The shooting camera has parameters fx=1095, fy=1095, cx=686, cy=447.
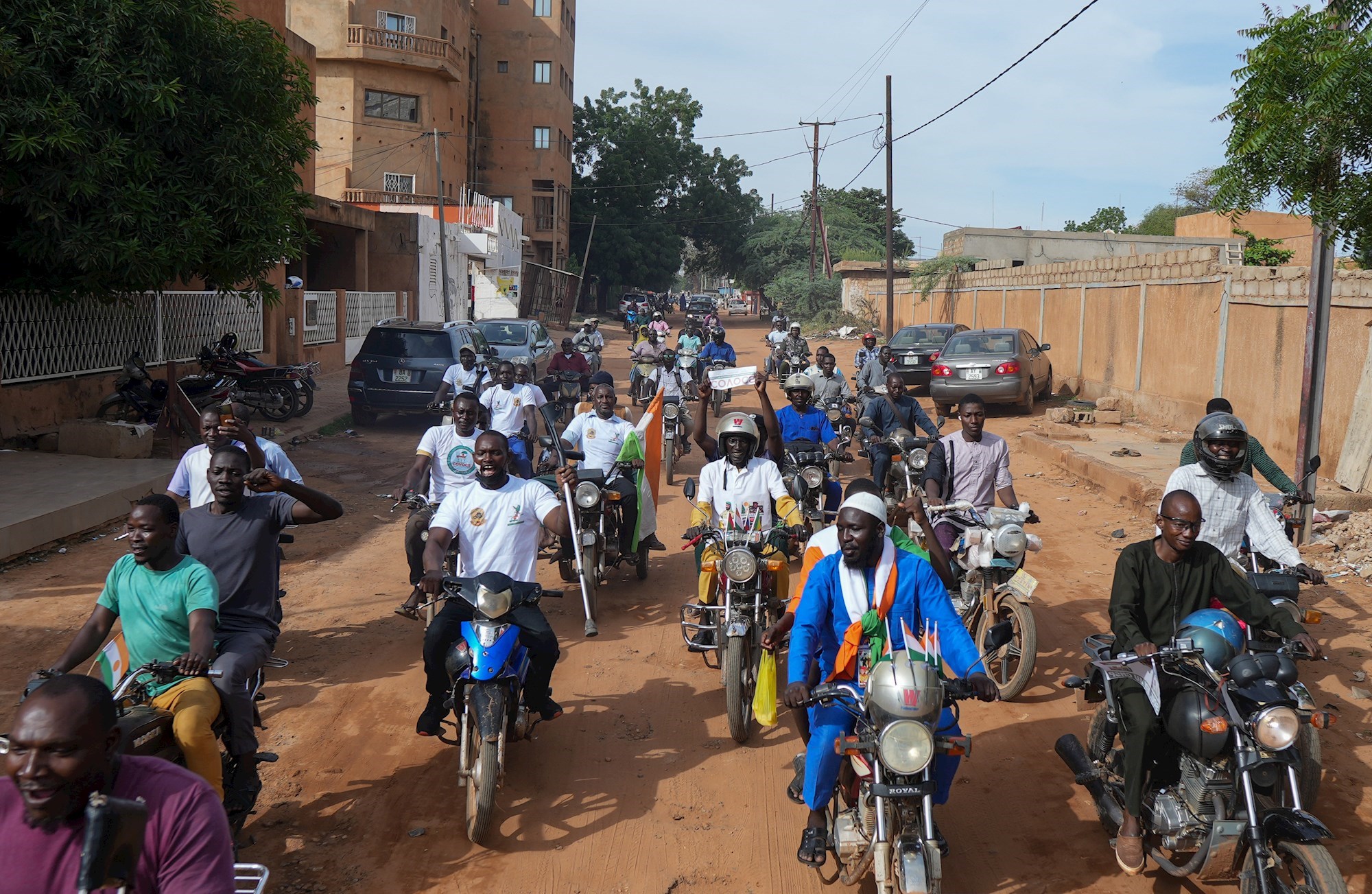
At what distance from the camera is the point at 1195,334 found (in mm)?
16078

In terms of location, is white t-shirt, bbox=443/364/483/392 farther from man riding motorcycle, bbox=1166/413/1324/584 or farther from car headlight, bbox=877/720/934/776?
car headlight, bbox=877/720/934/776

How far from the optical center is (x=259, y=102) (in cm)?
1429

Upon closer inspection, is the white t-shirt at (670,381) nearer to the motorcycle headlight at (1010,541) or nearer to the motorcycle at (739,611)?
the motorcycle at (739,611)

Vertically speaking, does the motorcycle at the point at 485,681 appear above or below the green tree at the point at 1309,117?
below

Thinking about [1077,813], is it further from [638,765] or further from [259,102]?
[259,102]

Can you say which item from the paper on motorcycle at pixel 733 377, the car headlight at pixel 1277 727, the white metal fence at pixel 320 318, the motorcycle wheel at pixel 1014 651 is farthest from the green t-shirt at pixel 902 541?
the white metal fence at pixel 320 318

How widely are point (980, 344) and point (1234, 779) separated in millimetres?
17517

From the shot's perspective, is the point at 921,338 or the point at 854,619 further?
the point at 921,338

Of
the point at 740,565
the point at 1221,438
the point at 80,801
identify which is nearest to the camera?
the point at 80,801

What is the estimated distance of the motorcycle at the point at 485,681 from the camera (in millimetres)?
4789

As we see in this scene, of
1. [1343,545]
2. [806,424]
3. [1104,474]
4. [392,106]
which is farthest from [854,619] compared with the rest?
[392,106]

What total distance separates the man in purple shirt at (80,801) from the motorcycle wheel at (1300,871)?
10.7ft

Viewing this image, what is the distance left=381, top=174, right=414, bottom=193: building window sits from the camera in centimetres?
4459

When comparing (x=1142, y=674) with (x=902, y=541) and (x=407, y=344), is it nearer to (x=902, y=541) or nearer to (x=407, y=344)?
(x=902, y=541)
